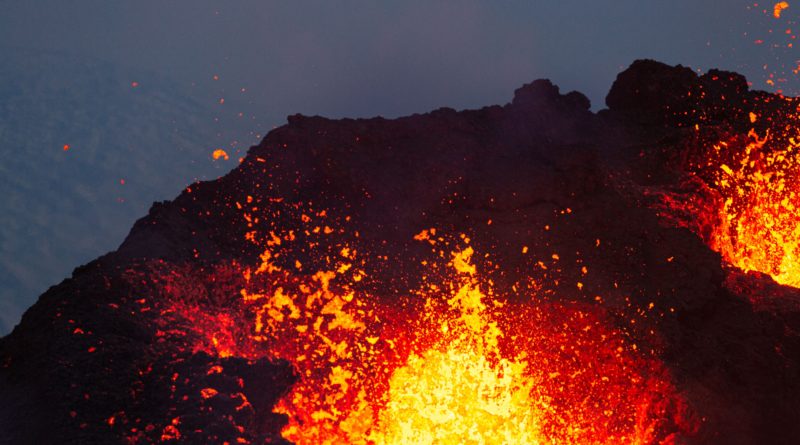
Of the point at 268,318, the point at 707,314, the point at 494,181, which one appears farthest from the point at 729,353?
the point at 268,318

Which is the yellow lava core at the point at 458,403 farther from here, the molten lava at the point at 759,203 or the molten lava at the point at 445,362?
the molten lava at the point at 759,203

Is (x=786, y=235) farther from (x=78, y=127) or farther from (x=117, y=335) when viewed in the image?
(x=78, y=127)

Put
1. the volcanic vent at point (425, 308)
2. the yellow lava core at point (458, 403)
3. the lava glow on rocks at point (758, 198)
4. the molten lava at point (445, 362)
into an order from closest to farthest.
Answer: the volcanic vent at point (425, 308) < the molten lava at point (445, 362) < the yellow lava core at point (458, 403) < the lava glow on rocks at point (758, 198)

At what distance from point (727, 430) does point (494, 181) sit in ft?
10.9

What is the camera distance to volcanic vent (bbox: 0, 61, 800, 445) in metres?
4.87

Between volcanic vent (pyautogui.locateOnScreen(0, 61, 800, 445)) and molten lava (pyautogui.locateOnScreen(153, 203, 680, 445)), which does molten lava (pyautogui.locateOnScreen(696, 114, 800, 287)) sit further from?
A: molten lava (pyautogui.locateOnScreen(153, 203, 680, 445))

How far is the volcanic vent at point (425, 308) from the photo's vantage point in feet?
16.0

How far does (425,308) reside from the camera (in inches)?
246

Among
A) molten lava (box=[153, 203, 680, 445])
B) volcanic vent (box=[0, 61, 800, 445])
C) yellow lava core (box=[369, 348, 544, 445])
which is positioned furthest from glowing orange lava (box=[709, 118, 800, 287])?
yellow lava core (box=[369, 348, 544, 445])

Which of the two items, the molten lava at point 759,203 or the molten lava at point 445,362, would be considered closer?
the molten lava at point 445,362

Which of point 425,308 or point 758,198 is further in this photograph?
point 758,198

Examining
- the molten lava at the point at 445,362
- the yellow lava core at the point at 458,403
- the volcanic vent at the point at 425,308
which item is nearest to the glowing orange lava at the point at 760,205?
the volcanic vent at the point at 425,308

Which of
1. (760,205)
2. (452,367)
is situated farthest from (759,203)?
(452,367)

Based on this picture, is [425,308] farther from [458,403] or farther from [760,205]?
[760,205]
